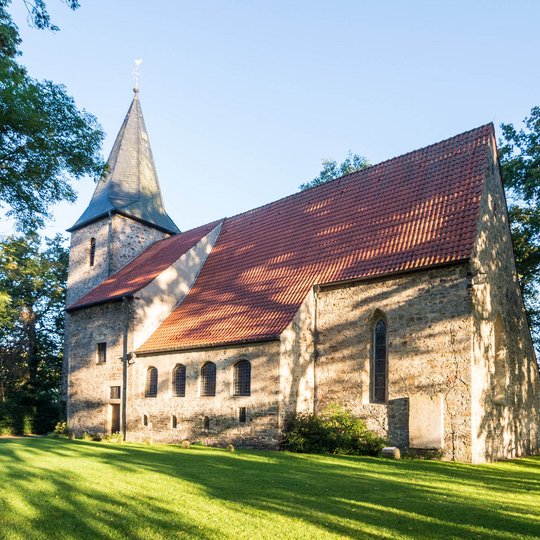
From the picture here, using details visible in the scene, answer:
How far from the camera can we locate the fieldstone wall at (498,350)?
47.2 ft

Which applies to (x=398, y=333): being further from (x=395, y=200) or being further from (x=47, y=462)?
(x=47, y=462)

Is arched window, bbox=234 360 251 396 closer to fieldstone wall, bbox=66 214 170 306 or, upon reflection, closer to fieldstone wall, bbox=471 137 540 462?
fieldstone wall, bbox=471 137 540 462

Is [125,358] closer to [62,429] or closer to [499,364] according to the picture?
[62,429]

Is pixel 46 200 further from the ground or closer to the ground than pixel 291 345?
further from the ground

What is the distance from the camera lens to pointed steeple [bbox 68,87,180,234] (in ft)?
92.8

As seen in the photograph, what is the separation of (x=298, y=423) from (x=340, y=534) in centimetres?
1016

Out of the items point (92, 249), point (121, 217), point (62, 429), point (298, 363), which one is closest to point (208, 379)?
point (298, 363)

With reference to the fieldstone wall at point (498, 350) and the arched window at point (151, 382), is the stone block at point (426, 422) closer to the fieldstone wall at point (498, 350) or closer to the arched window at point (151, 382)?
the fieldstone wall at point (498, 350)

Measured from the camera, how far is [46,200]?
14.9m

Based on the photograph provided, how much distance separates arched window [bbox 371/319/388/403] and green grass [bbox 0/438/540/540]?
347cm

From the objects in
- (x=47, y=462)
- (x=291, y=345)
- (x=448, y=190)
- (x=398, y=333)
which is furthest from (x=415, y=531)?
(x=448, y=190)

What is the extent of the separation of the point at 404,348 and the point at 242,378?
521cm

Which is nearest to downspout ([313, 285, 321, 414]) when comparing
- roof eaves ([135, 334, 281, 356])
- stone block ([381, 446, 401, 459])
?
roof eaves ([135, 334, 281, 356])

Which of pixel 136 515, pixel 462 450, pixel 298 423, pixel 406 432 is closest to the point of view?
pixel 136 515
